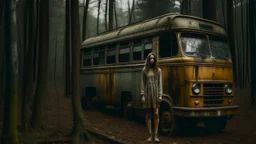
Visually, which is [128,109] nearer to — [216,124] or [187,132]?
[187,132]

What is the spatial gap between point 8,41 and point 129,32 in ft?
20.7

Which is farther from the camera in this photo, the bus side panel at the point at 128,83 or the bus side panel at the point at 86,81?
the bus side panel at the point at 86,81

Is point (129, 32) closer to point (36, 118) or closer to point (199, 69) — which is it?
point (199, 69)

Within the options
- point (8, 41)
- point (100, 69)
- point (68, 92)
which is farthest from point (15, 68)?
point (68, 92)

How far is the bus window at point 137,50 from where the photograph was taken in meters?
10.5

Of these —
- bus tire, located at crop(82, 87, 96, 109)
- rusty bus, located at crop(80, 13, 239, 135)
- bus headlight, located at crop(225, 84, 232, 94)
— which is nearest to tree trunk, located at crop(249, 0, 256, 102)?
rusty bus, located at crop(80, 13, 239, 135)

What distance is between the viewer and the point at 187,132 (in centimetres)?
955

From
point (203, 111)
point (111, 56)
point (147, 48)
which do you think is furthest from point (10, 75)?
point (111, 56)

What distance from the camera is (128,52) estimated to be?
11.3 metres

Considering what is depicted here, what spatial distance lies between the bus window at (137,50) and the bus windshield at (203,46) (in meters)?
2.03

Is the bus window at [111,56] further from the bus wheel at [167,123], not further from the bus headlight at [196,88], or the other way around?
the bus headlight at [196,88]

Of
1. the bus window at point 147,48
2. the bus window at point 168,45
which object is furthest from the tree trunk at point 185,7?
the bus window at point 168,45

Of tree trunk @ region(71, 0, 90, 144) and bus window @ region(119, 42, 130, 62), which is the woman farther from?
bus window @ region(119, 42, 130, 62)

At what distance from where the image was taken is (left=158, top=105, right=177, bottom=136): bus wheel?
8.69 meters
